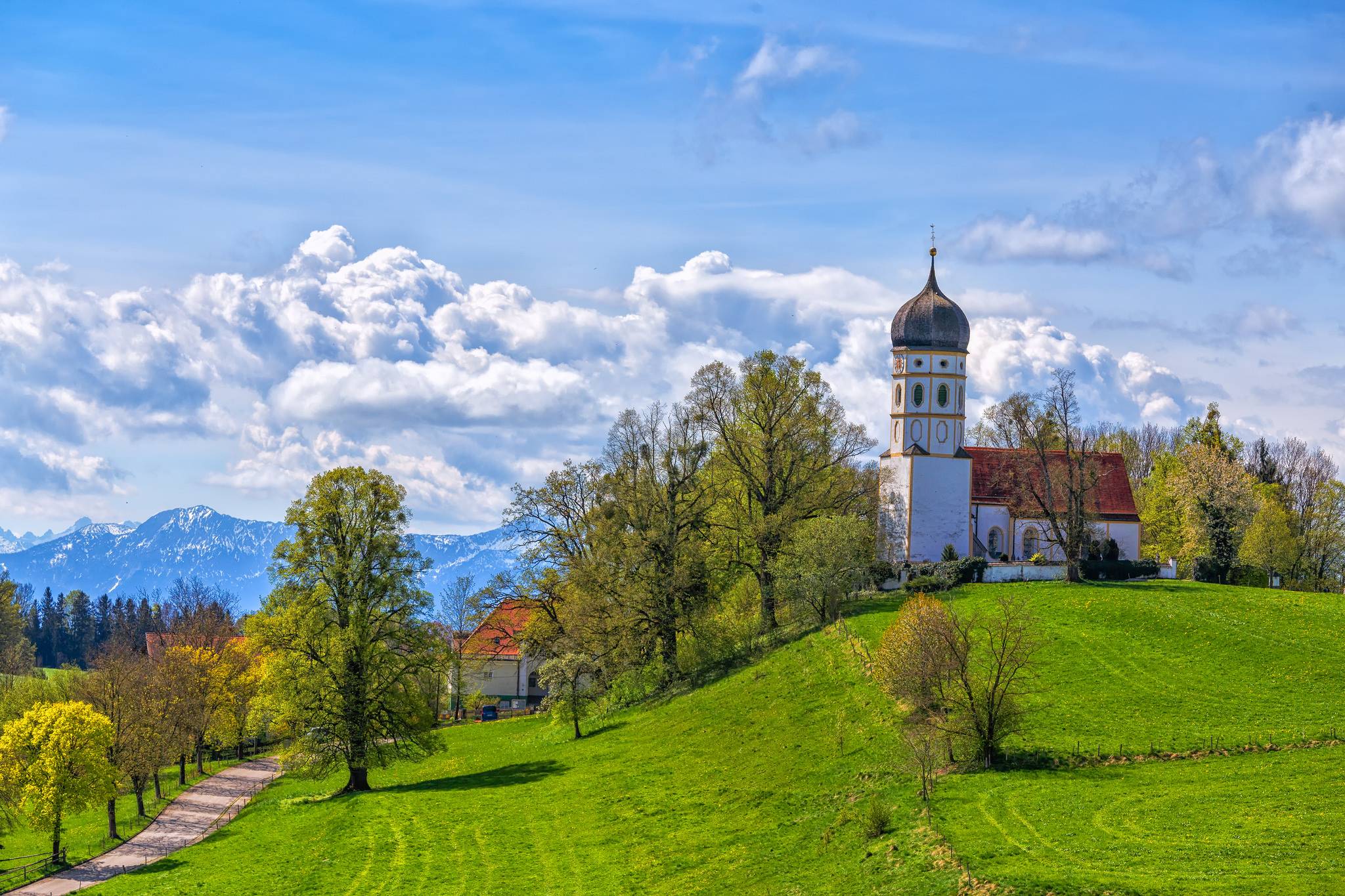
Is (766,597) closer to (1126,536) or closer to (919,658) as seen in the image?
(1126,536)

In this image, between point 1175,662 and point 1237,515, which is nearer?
point 1175,662

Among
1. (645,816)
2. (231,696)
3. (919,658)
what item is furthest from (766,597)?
(231,696)

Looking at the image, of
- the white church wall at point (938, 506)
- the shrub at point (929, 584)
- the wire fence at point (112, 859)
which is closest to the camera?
the wire fence at point (112, 859)

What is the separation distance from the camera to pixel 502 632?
229 ft

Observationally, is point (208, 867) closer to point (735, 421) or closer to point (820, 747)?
point (820, 747)

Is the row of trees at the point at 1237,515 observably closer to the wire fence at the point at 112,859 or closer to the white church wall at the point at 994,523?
the white church wall at the point at 994,523

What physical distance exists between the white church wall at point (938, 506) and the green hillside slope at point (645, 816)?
16.7m

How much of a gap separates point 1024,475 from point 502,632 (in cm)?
3124

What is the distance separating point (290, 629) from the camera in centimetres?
4750

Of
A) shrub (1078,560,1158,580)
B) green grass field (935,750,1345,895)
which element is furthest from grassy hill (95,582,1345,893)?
shrub (1078,560,1158,580)

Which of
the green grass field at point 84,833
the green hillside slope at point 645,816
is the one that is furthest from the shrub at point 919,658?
the green grass field at point 84,833

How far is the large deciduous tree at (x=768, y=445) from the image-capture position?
62625mm

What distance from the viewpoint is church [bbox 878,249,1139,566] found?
6844 centimetres

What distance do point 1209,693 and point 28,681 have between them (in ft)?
215
